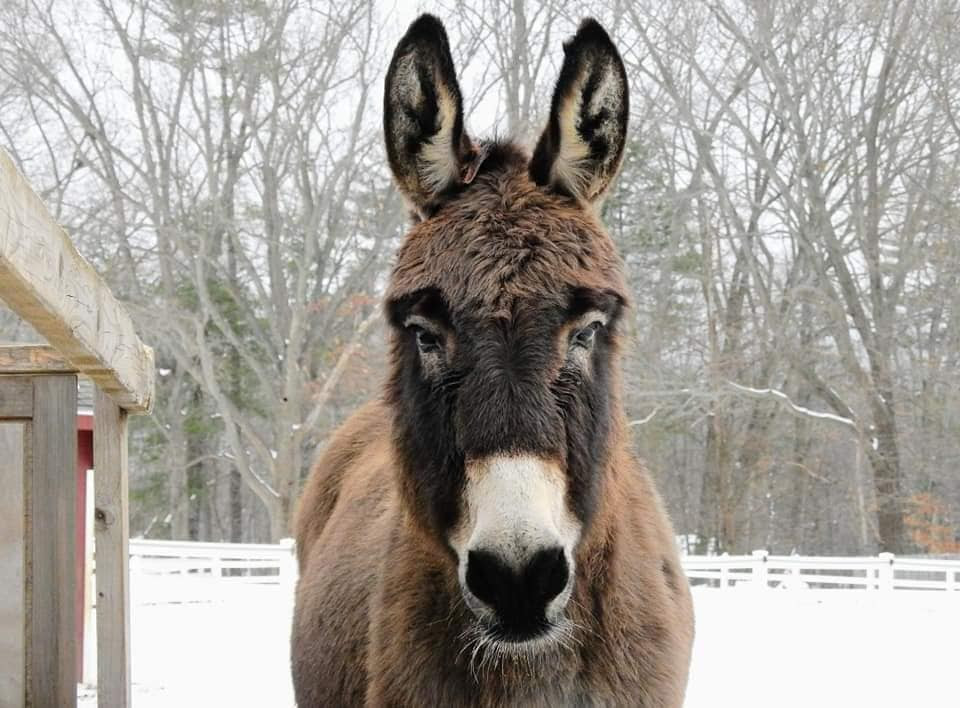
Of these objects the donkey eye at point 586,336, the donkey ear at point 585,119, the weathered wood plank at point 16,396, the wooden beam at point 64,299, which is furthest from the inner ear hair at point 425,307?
the weathered wood plank at point 16,396

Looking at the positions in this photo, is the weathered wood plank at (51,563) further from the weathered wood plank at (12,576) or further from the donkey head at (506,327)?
the donkey head at (506,327)

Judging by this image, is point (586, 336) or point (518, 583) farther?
point (586, 336)

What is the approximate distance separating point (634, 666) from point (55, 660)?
2.37m

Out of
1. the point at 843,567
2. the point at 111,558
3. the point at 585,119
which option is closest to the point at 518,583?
the point at 585,119

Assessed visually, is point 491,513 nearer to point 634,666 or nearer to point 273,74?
point 634,666

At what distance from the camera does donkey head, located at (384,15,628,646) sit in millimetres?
2408

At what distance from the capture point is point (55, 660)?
4.02 meters

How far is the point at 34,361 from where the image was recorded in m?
4.09

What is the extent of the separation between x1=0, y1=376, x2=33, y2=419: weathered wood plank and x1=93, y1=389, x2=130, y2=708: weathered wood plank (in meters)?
0.26

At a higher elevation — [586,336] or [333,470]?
[586,336]

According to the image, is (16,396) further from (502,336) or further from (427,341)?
(502,336)

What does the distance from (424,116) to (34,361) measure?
2065 millimetres

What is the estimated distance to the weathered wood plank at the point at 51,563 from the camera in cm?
401

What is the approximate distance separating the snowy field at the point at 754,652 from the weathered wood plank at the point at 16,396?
5.08 metres
